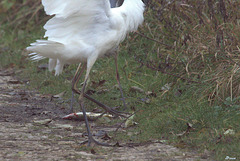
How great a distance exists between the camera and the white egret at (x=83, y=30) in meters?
4.04

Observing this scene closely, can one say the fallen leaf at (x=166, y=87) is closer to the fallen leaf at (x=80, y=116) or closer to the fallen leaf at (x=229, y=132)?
the fallen leaf at (x=80, y=116)

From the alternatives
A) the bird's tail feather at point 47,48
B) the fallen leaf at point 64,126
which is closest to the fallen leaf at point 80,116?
the fallen leaf at point 64,126

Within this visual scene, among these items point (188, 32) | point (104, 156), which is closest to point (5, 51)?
point (188, 32)

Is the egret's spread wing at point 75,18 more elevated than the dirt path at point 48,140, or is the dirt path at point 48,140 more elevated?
the egret's spread wing at point 75,18

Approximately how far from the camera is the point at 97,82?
5781 mm

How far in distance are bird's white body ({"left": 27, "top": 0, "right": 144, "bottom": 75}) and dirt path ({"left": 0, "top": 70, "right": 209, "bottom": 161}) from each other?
2.37ft

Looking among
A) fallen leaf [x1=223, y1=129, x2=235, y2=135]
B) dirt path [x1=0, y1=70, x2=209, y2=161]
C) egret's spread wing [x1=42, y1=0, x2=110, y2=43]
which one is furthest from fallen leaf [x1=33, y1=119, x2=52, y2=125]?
fallen leaf [x1=223, y1=129, x2=235, y2=135]

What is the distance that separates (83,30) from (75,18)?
148 millimetres

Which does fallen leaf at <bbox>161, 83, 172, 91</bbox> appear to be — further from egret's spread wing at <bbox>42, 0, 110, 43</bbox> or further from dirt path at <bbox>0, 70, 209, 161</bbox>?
egret's spread wing at <bbox>42, 0, 110, 43</bbox>

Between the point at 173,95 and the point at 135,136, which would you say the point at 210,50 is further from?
the point at 135,136

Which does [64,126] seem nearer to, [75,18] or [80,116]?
[80,116]

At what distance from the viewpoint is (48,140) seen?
3654 millimetres

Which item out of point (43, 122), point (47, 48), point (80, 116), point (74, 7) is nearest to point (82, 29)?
point (74, 7)

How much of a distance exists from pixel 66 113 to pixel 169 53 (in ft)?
5.44
